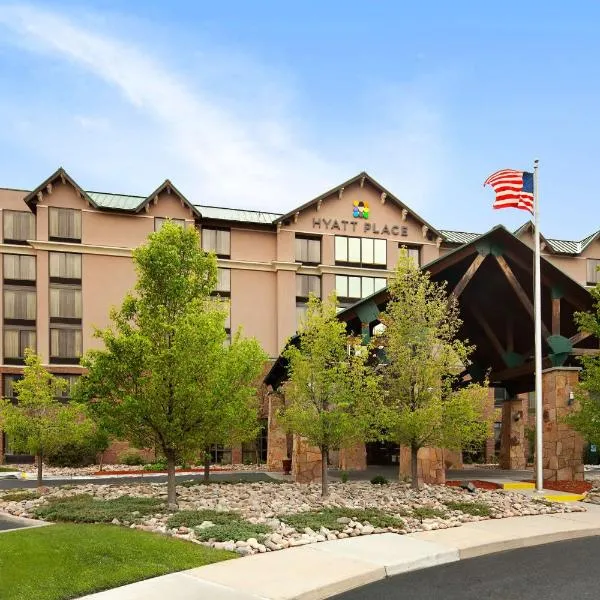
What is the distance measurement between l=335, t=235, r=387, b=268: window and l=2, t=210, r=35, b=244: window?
2120 cm

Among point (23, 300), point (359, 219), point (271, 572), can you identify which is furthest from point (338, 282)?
point (271, 572)

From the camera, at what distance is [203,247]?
1841 inches

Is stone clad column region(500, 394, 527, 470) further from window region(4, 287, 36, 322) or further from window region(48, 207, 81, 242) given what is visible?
window region(4, 287, 36, 322)

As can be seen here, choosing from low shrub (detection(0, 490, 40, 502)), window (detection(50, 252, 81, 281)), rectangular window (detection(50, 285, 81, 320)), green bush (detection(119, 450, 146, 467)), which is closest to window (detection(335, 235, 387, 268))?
window (detection(50, 252, 81, 281))

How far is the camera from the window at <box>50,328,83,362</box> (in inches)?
1764

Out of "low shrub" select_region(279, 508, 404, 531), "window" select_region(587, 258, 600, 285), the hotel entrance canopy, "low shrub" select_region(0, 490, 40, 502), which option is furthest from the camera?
"window" select_region(587, 258, 600, 285)

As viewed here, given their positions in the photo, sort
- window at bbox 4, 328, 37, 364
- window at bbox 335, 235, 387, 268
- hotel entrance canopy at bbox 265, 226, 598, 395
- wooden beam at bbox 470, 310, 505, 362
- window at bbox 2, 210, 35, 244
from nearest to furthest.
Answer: hotel entrance canopy at bbox 265, 226, 598, 395 → wooden beam at bbox 470, 310, 505, 362 → window at bbox 4, 328, 37, 364 → window at bbox 2, 210, 35, 244 → window at bbox 335, 235, 387, 268

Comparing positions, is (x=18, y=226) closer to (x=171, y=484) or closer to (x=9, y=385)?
(x=9, y=385)

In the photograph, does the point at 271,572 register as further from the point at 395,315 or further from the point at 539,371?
the point at 539,371

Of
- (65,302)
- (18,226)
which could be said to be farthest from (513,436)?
(18,226)

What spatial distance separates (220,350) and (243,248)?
31173mm

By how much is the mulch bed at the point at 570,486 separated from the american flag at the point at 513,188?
9290mm

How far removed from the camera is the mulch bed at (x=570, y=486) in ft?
72.5

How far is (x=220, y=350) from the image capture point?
698 inches
